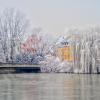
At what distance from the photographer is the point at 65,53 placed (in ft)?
109

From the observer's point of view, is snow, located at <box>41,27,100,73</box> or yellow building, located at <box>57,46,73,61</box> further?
yellow building, located at <box>57,46,73,61</box>

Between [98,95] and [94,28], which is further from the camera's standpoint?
[94,28]

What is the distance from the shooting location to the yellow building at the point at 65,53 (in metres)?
31.0

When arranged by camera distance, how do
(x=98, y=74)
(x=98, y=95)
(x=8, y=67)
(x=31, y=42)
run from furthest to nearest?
(x=31, y=42) < (x=8, y=67) < (x=98, y=74) < (x=98, y=95)

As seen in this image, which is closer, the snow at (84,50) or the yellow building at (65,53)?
the snow at (84,50)

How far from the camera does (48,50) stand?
36562 mm

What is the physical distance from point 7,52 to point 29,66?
2.69 metres

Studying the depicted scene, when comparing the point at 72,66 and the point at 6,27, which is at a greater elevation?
the point at 6,27

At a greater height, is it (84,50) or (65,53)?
(84,50)

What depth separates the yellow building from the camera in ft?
102

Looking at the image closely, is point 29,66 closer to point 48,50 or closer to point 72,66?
point 48,50

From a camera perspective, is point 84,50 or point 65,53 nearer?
point 84,50

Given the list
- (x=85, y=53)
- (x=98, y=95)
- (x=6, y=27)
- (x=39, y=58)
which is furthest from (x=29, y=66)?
(x=98, y=95)

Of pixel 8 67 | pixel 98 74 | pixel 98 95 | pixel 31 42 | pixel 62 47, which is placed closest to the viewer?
pixel 98 95
